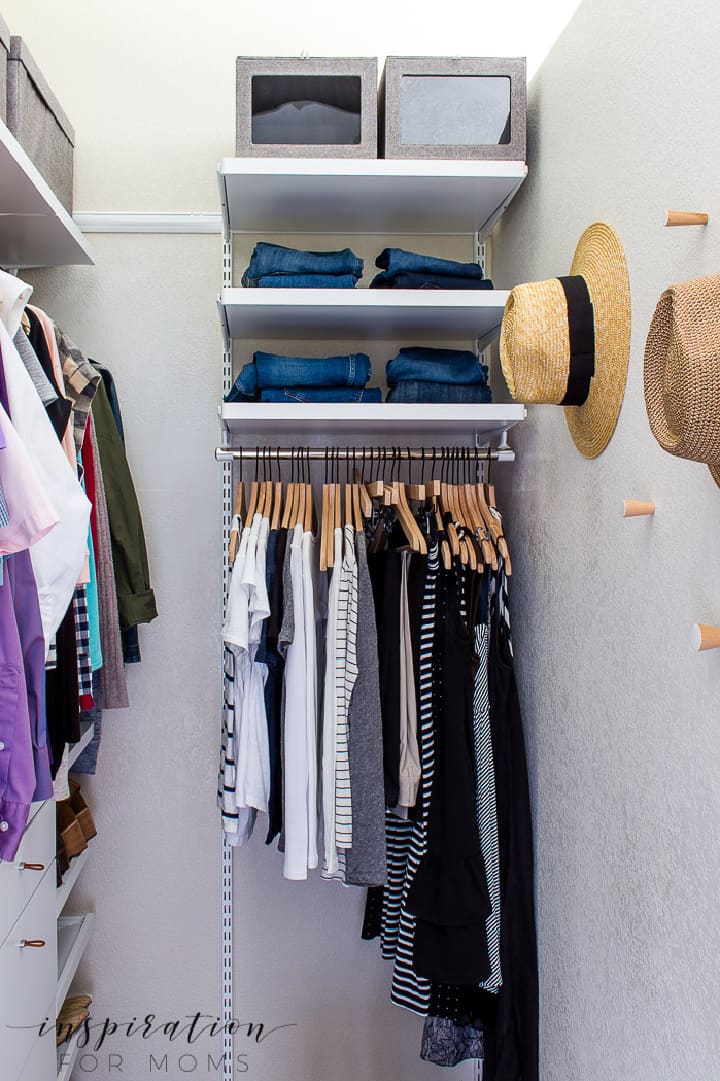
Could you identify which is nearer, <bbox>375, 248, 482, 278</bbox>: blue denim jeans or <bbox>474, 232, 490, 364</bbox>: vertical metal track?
<bbox>375, 248, 482, 278</bbox>: blue denim jeans

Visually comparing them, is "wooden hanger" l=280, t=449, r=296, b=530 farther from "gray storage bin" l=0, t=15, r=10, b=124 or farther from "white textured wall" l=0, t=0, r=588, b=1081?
"gray storage bin" l=0, t=15, r=10, b=124

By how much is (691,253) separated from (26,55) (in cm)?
127

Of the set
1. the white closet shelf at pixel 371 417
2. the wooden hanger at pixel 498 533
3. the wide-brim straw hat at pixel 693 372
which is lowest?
the wooden hanger at pixel 498 533

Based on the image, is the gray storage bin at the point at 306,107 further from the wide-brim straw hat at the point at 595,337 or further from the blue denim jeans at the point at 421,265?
the wide-brim straw hat at the point at 595,337

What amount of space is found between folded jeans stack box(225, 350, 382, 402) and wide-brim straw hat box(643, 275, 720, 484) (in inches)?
35.5

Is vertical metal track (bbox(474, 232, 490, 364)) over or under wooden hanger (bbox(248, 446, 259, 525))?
over

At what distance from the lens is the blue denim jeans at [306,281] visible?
166cm

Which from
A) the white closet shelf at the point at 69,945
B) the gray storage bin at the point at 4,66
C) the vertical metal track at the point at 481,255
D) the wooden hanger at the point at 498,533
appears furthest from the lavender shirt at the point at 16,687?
the vertical metal track at the point at 481,255

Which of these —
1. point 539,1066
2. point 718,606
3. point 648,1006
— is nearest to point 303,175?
point 718,606

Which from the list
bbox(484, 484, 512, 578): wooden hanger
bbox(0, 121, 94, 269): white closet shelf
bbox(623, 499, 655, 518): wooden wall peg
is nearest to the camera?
bbox(623, 499, 655, 518): wooden wall peg

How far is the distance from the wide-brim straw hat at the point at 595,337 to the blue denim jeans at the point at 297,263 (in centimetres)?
45

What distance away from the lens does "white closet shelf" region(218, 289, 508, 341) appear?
161 centimetres

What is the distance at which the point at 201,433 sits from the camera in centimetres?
204

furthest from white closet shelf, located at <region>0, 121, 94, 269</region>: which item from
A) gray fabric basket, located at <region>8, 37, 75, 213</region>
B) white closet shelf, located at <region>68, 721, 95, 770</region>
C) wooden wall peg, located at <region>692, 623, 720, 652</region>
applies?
wooden wall peg, located at <region>692, 623, 720, 652</region>
